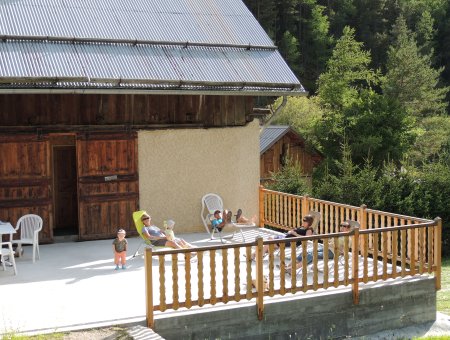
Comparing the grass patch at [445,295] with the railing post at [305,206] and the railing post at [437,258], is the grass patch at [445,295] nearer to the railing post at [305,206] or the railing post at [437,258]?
the railing post at [437,258]

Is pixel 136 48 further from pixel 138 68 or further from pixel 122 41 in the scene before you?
pixel 138 68

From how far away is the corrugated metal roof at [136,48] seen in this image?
11859mm

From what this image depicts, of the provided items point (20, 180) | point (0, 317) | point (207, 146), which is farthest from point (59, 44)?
point (0, 317)

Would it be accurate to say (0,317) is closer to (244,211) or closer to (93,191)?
(93,191)

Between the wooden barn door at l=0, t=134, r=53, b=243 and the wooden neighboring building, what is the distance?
15.6 m

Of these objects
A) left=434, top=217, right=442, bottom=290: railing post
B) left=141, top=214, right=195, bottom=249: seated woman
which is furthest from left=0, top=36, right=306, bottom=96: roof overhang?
left=434, top=217, right=442, bottom=290: railing post

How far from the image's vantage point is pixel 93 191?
12.8 m

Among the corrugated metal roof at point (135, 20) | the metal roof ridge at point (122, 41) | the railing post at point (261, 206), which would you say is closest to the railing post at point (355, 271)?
the railing post at point (261, 206)

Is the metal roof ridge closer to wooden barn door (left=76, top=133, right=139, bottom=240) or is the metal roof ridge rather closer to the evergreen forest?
the evergreen forest

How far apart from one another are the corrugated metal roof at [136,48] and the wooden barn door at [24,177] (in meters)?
1.33

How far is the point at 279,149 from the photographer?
29.1 meters

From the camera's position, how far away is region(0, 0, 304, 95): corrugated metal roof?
11.9 meters

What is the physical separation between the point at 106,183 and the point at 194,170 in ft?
6.08

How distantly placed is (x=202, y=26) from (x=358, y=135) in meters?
18.8
